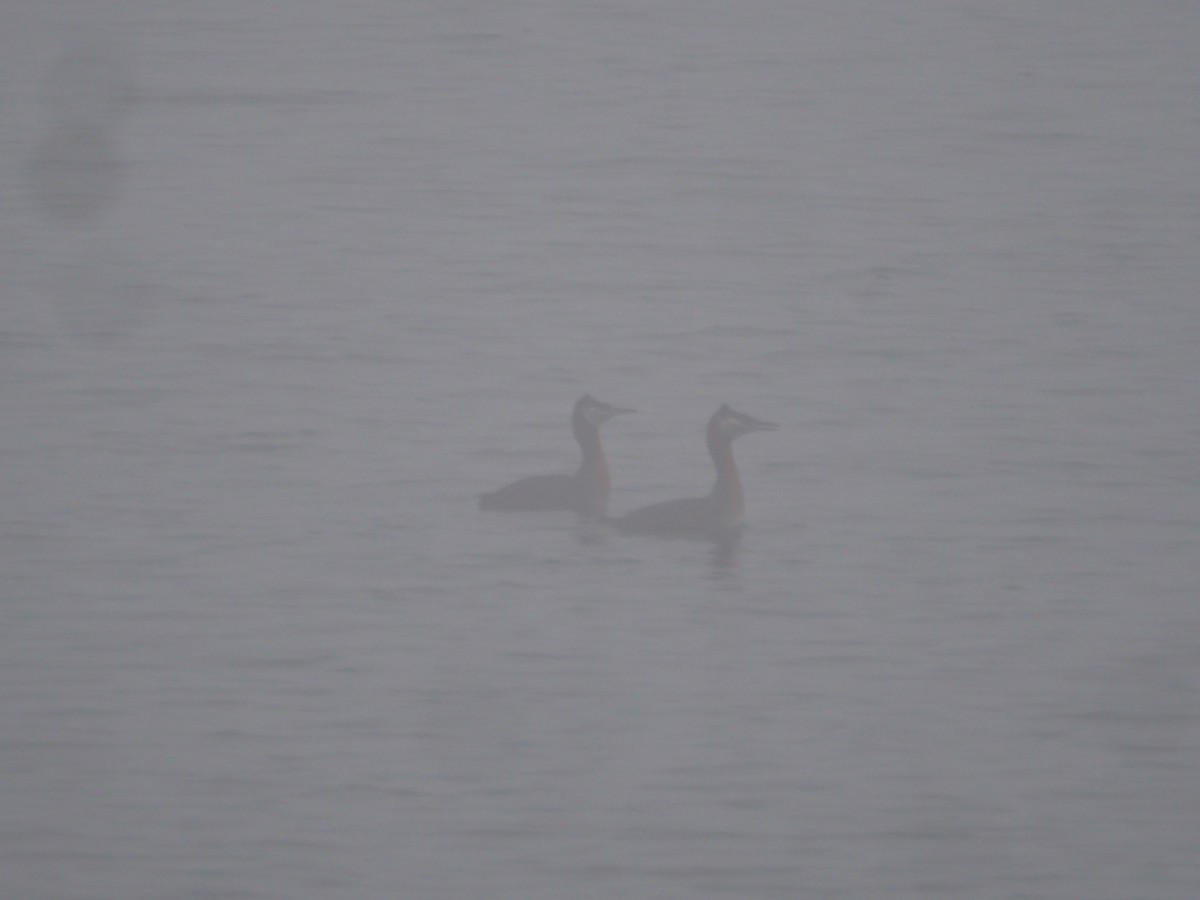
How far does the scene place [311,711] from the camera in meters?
12.6

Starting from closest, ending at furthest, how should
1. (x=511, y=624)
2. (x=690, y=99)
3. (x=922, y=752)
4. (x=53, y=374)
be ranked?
(x=922, y=752) → (x=511, y=624) → (x=53, y=374) → (x=690, y=99)

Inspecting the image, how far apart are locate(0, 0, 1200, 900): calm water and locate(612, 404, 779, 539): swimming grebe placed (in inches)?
6.4

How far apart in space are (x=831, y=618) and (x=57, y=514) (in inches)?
207

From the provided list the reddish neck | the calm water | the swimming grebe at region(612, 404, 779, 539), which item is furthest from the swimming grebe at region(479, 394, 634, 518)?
the reddish neck

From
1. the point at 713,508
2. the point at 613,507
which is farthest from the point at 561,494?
the point at 713,508

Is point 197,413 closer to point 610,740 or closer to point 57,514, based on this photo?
point 57,514

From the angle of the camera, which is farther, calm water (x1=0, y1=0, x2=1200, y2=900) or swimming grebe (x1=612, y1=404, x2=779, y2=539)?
swimming grebe (x1=612, y1=404, x2=779, y2=539)

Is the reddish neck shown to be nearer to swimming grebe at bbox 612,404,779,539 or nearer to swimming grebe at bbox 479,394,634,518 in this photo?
swimming grebe at bbox 612,404,779,539

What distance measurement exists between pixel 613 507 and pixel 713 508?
3.75ft

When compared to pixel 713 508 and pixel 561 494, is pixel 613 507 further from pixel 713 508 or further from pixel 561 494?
pixel 713 508

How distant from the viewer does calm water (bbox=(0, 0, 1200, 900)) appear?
37.0 ft

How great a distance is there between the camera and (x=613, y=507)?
55.8ft

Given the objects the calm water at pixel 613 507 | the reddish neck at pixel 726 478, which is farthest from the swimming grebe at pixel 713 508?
the calm water at pixel 613 507

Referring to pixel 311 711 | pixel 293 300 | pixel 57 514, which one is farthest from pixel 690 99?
pixel 311 711
